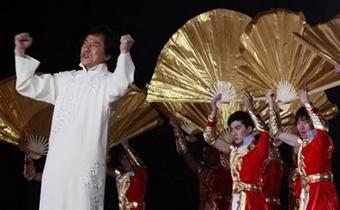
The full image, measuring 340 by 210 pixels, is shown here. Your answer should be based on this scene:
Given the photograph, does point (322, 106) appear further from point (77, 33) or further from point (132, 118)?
point (77, 33)

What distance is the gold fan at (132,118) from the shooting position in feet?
13.9

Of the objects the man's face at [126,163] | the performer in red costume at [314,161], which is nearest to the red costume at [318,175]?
the performer in red costume at [314,161]

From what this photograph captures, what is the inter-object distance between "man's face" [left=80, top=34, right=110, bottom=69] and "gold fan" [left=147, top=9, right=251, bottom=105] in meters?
1.44

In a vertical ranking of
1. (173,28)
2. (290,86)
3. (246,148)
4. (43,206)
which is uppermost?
(173,28)

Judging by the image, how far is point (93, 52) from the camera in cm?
244

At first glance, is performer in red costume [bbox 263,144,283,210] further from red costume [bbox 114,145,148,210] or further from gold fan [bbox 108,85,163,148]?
red costume [bbox 114,145,148,210]

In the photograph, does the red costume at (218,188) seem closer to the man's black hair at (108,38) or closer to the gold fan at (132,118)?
the gold fan at (132,118)

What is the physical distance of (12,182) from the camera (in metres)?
4.62

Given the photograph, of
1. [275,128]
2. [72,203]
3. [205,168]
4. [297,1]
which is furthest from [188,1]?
[72,203]

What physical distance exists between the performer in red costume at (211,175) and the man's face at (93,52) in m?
1.88

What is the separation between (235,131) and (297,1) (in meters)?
1.22

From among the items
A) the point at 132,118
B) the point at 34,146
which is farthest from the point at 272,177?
the point at 34,146

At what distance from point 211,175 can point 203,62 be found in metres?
0.81

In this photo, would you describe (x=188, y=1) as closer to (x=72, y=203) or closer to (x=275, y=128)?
(x=275, y=128)
